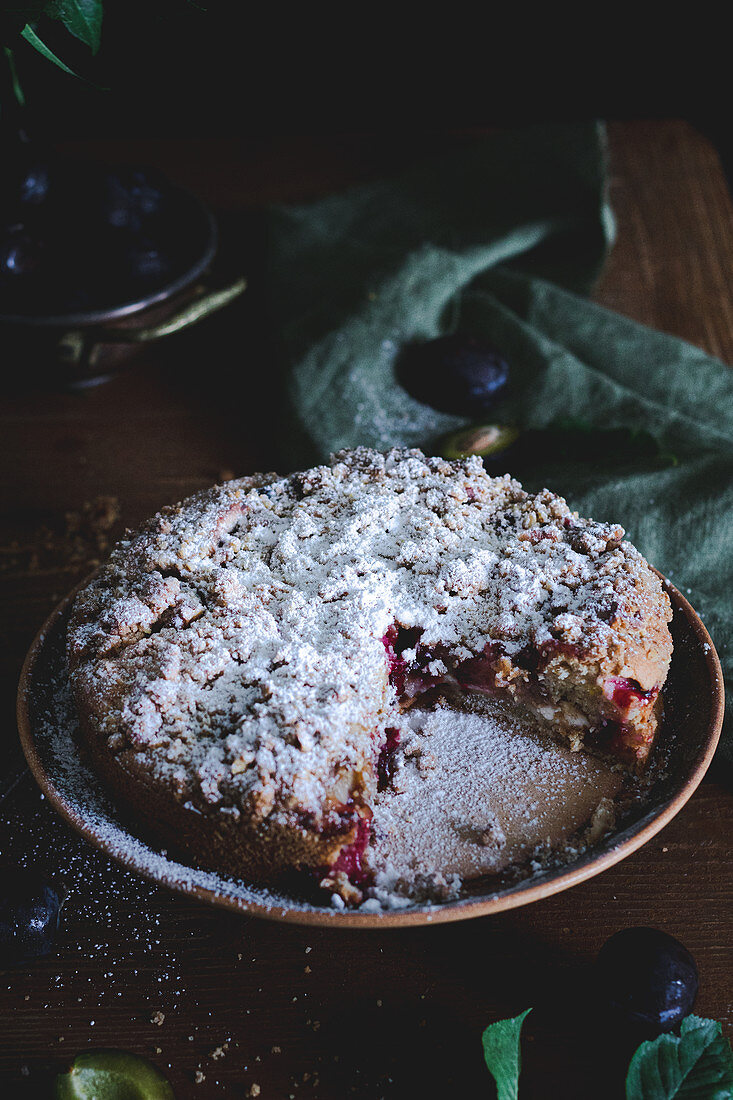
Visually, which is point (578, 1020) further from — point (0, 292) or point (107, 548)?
point (0, 292)

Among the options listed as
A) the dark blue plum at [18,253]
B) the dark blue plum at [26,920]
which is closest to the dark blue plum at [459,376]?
the dark blue plum at [18,253]

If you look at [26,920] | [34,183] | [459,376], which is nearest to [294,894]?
[26,920]

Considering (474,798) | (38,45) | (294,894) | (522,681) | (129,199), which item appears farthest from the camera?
(129,199)

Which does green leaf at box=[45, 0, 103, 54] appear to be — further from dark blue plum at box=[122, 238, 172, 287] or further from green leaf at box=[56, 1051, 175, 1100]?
green leaf at box=[56, 1051, 175, 1100]

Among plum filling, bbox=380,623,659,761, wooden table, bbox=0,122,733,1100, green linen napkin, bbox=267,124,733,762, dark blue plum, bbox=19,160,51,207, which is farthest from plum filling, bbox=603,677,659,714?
dark blue plum, bbox=19,160,51,207

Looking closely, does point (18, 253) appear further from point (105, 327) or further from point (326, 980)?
point (326, 980)

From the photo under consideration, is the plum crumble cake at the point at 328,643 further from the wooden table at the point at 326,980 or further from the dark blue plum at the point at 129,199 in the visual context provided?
the dark blue plum at the point at 129,199
